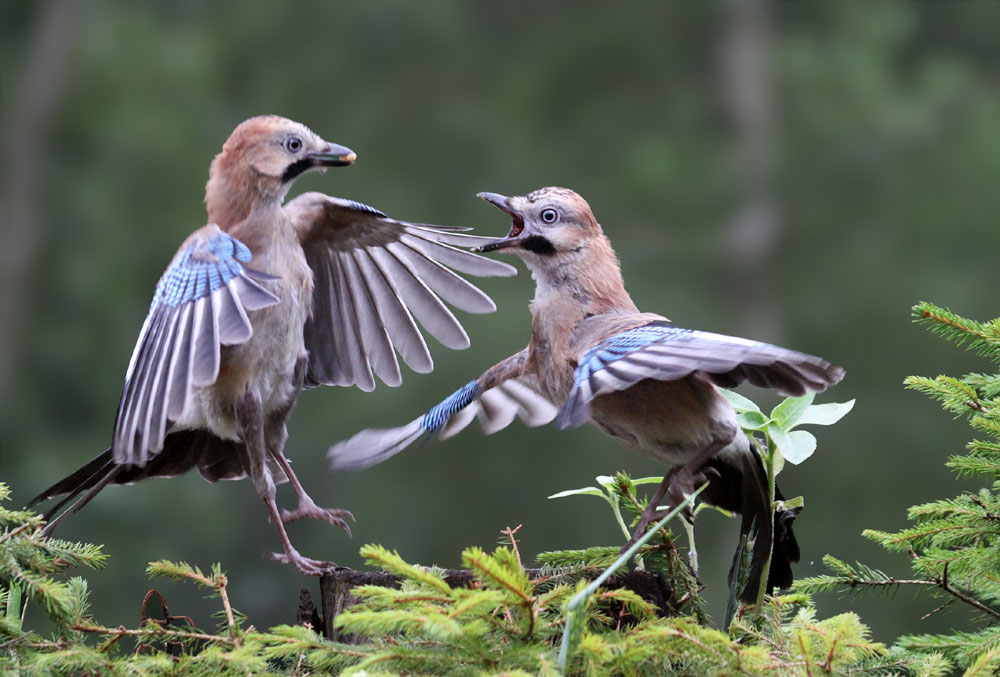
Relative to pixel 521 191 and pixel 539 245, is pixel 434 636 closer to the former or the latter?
pixel 539 245

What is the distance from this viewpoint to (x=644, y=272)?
986 centimetres

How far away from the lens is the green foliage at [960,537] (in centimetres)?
226

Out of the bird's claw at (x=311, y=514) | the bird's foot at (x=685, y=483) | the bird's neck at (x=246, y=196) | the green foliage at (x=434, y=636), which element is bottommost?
the green foliage at (x=434, y=636)

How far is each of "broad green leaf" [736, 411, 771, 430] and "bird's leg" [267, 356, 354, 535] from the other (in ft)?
3.35

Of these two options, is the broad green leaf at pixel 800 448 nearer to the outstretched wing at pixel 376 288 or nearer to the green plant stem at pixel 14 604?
the outstretched wing at pixel 376 288

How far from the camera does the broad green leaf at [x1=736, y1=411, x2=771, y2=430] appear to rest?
2279mm

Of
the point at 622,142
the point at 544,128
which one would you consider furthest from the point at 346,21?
the point at 622,142

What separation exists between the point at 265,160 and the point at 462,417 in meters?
0.79

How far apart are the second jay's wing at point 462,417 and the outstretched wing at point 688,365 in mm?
546

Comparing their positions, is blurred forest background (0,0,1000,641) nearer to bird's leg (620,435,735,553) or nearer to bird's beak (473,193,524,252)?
bird's beak (473,193,524,252)

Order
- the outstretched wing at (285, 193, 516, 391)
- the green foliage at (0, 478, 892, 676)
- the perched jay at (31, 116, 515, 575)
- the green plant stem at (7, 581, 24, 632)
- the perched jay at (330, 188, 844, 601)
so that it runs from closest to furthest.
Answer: the green foliage at (0, 478, 892, 676) < the green plant stem at (7, 581, 24, 632) < the perched jay at (330, 188, 844, 601) < the perched jay at (31, 116, 515, 575) < the outstretched wing at (285, 193, 516, 391)

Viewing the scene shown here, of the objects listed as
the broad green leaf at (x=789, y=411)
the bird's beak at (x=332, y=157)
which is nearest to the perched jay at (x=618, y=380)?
the broad green leaf at (x=789, y=411)

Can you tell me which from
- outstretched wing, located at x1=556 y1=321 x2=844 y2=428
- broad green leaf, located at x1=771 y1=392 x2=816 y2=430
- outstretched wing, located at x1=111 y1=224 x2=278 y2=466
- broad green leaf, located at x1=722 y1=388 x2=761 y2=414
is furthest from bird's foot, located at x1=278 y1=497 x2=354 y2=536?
broad green leaf, located at x1=771 y1=392 x2=816 y2=430

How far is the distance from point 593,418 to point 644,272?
7.41 m
